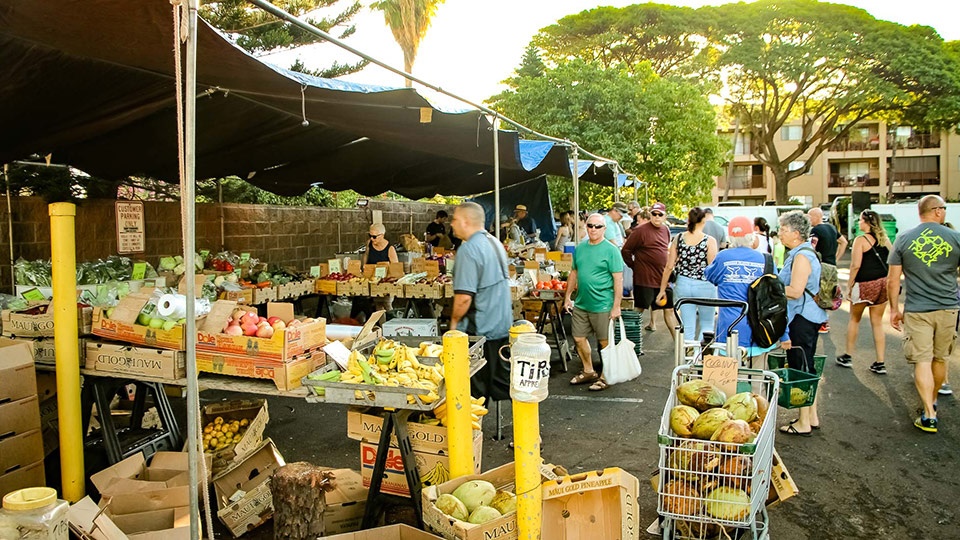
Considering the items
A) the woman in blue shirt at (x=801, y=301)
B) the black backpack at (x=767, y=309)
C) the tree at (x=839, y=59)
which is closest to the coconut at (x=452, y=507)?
the black backpack at (x=767, y=309)

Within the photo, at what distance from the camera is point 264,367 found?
3930 mm

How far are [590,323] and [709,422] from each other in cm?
356

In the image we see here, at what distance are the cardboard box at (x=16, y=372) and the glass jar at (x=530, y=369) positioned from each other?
117 inches

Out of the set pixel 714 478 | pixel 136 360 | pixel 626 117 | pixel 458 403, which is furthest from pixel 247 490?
pixel 626 117

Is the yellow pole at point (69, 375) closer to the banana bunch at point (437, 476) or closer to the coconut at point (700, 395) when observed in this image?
the banana bunch at point (437, 476)

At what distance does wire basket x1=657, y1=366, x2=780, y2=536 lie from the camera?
120 inches

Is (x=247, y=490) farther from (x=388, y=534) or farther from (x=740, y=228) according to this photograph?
(x=740, y=228)

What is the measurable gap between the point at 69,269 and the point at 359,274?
531cm

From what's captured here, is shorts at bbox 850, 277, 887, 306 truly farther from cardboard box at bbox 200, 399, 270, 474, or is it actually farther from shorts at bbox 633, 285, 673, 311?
cardboard box at bbox 200, 399, 270, 474

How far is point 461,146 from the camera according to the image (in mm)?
7504

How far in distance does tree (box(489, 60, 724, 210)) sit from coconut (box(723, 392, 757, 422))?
1568 cm

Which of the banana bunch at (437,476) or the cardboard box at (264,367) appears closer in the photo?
the banana bunch at (437,476)

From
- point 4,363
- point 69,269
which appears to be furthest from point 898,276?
point 4,363

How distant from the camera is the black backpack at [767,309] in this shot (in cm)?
454
